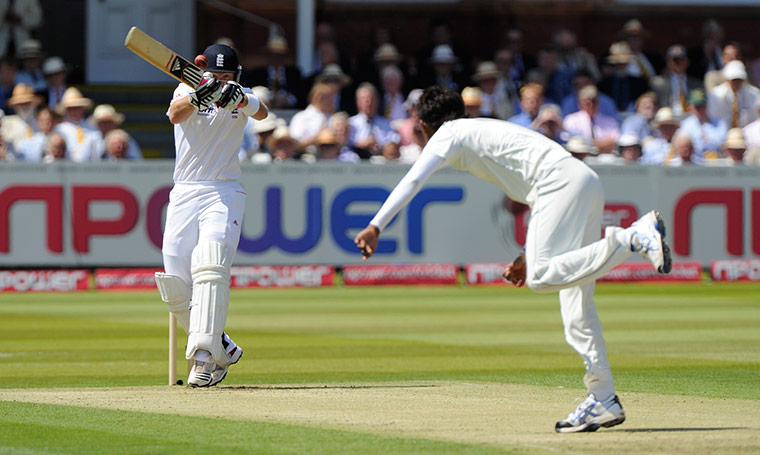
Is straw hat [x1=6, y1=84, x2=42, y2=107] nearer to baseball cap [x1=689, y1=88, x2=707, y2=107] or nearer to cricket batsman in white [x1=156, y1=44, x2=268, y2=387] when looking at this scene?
baseball cap [x1=689, y1=88, x2=707, y2=107]

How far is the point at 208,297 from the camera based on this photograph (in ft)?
25.5

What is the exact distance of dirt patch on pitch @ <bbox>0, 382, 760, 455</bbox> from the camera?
6016 mm

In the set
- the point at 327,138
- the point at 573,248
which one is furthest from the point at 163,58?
the point at 327,138

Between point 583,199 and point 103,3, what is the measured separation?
16816mm

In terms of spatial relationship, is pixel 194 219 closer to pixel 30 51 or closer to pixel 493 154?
pixel 493 154

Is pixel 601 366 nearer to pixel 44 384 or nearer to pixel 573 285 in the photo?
pixel 573 285

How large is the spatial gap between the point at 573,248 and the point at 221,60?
2.78 m

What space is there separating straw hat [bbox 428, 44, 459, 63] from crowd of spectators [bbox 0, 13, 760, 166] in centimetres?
2

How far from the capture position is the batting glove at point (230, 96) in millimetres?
7570

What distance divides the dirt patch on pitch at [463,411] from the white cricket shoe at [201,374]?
9 cm

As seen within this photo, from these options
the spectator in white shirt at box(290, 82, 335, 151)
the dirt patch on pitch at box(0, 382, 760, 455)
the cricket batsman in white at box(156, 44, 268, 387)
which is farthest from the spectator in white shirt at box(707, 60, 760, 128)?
the cricket batsman in white at box(156, 44, 268, 387)

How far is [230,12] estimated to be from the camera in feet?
73.1

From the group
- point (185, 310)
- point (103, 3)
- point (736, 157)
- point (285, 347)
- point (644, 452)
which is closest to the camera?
point (644, 452)

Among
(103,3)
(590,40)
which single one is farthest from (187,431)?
(590,40)
